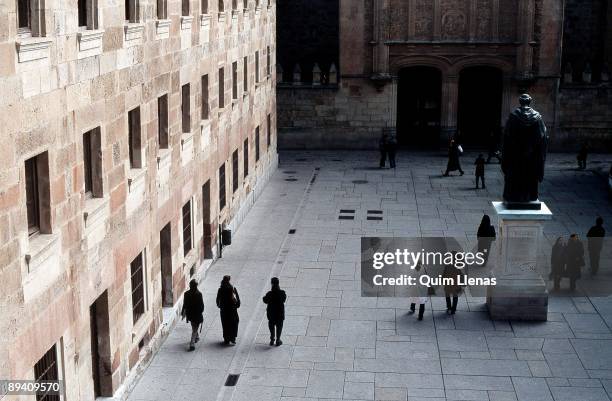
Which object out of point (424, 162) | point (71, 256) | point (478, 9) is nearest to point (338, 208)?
point (424, 162)

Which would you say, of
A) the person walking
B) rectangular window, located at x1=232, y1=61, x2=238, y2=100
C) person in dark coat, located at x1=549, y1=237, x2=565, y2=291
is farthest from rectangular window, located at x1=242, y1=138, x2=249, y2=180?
person in dark coat, located at x1=549, y1=237, x2=565, y2=291

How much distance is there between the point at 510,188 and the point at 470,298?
10.2ft

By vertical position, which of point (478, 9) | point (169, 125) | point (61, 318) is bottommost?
point (61, 318)

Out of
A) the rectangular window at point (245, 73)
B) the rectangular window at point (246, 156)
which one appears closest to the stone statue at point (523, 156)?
the rectangular window at point (245, 73)

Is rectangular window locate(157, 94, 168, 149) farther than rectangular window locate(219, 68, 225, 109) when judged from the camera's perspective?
No

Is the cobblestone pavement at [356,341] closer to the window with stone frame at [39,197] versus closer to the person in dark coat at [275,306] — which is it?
the person in dark coat at [275,306]

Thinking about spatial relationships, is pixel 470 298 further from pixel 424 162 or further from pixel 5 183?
pixel 424 162

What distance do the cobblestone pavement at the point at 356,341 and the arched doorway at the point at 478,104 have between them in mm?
14533

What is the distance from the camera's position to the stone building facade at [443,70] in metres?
40.6

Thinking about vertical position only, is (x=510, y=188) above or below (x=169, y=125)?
below

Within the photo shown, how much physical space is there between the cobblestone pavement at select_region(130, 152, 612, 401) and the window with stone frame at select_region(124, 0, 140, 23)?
6376mm

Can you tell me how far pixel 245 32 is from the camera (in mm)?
29141

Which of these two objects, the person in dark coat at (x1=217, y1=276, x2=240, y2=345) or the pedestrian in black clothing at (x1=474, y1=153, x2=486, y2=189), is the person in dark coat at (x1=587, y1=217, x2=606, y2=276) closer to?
the person in dark coat at (x1=217, y1=276, x2=240, y2=345)

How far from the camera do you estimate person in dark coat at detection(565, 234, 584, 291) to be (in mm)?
21344
